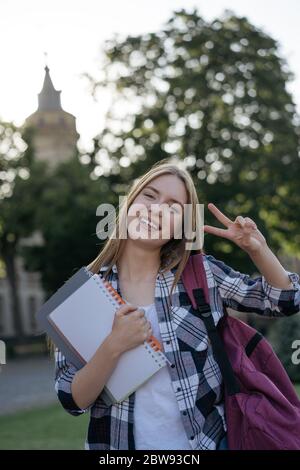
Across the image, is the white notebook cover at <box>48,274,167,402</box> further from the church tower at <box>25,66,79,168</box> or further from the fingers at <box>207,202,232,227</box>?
the church tower at <box>25,66,79,168</box>

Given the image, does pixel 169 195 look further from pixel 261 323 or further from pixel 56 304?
pixel 261 323

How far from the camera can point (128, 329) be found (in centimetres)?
220

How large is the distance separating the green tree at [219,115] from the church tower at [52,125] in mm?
15019

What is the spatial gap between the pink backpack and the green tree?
20.8m

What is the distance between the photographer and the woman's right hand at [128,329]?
220 centimetres

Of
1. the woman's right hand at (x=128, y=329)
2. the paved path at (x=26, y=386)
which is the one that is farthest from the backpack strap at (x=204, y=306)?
the paved path at (x=26, y=386)

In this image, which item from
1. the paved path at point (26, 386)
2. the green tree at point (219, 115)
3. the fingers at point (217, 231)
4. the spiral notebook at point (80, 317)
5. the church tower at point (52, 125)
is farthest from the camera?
the church tower at point (52, 125)

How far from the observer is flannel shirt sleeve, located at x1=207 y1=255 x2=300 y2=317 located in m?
2.37

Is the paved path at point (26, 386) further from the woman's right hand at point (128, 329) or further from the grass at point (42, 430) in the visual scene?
the woman's right hand at point (128, 329)

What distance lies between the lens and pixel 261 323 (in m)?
25.4

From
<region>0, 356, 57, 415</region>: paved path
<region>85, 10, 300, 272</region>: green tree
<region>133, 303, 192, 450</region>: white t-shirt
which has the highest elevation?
<region>85, 10, 300, 272</region>: green tree

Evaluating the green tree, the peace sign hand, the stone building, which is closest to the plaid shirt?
the peace sign hand

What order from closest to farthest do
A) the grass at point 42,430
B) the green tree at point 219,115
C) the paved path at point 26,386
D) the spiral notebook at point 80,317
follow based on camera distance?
the spiral notebook at point 80,317 → the grass at point 42,430 → the paved path at point 26,386 → the green tree at point 219,115

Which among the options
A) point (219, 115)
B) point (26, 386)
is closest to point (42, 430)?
point (26, 386)
